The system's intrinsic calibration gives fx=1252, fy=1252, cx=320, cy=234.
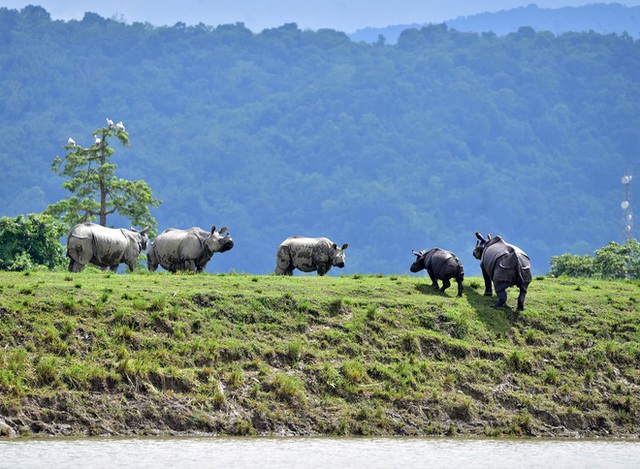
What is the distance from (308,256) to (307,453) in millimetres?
17751

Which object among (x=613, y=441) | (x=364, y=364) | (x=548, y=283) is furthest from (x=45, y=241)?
(x=613, y=441)

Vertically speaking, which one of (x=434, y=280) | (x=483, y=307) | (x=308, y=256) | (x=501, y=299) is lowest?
A: (x=483, y=307)

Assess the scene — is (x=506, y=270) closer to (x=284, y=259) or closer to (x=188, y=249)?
(x=284, y=259)

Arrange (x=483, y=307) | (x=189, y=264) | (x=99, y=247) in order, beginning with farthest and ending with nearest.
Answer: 1. (x=189, y=264)
2. (x=99, y=247)
3. (x=483, y=307)

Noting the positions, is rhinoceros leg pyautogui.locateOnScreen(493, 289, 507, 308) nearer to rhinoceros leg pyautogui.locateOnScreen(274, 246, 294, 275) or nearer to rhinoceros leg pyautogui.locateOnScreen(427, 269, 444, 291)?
rhinoceros leg pyautogui.locateOnScreen(427, 269, 444, 291)

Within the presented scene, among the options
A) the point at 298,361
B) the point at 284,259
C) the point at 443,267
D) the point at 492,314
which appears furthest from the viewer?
the point at 284,259

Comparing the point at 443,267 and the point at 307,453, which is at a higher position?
the point at 443,267

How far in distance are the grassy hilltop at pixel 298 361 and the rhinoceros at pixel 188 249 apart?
6.41m

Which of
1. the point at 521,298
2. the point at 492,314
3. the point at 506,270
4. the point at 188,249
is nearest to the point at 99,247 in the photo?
the point at 188,249

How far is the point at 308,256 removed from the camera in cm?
4144

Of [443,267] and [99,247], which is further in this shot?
[99,247]

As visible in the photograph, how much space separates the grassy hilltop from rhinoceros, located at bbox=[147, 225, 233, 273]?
6.41m

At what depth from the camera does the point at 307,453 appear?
78.8 feet

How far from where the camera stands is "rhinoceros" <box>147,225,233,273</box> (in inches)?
1601
